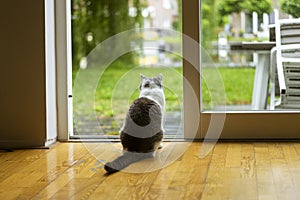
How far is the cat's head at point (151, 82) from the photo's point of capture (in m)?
3.46

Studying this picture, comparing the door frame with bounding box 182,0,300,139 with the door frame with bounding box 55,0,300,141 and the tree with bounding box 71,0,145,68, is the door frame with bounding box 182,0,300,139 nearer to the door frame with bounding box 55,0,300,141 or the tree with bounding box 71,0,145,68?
the door frame with bounding box 55,0,300,141

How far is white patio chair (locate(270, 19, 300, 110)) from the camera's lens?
365 cm

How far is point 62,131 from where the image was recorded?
12.2 feet

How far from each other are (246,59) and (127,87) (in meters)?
0.74

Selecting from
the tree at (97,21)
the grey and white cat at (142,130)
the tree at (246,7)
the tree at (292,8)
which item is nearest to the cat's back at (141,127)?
the grey and white cat at (142,130)

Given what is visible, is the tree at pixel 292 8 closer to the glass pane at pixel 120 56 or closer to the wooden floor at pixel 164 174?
the glass pane at pixel 120 56

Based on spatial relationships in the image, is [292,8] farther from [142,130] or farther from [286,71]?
[142,130]

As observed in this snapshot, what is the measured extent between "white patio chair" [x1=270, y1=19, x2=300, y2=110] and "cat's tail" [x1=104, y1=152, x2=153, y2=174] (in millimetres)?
992

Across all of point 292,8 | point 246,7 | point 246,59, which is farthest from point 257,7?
point 246,59

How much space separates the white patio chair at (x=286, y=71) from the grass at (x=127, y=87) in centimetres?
16

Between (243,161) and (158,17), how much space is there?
44.9 inches

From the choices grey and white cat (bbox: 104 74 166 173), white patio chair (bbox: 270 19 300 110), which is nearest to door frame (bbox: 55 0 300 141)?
white patio chair (bbox: 270 19 300 110)

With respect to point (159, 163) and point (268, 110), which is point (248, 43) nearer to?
point (268, 110)

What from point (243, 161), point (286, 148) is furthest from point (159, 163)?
point (286, 148)
